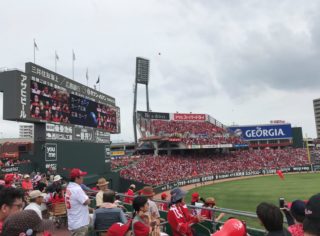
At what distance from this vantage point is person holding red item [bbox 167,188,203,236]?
5051 mm

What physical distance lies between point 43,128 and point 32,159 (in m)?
1.94

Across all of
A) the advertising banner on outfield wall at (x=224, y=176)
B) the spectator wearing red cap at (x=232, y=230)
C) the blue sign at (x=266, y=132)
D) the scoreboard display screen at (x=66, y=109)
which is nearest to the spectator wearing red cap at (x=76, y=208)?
the spectator wearing red cap at (x=232, y=230)

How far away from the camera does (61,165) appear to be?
70.7 feet

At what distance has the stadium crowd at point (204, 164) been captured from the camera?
40131 mm

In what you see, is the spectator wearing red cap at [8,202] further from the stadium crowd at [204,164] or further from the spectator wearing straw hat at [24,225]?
the stadium crowd at [204,164]

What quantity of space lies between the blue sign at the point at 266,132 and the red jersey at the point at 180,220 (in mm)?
73281

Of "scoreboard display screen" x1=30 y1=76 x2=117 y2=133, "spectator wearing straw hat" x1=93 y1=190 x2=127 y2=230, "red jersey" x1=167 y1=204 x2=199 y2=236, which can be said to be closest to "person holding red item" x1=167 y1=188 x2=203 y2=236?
"red jersey" x1=167 y1=204 x2=199 y2=236

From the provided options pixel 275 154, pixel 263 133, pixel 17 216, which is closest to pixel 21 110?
pixel 17 216

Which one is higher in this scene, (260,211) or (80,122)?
(80,122)

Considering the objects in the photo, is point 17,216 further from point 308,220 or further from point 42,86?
point 42,86

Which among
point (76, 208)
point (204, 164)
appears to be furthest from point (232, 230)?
point (204, 164)

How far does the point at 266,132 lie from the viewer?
76938mm

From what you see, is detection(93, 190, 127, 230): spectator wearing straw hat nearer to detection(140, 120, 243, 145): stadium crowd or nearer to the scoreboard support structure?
the scoreboard support structure

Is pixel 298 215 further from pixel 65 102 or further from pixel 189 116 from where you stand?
pixel 189 116
